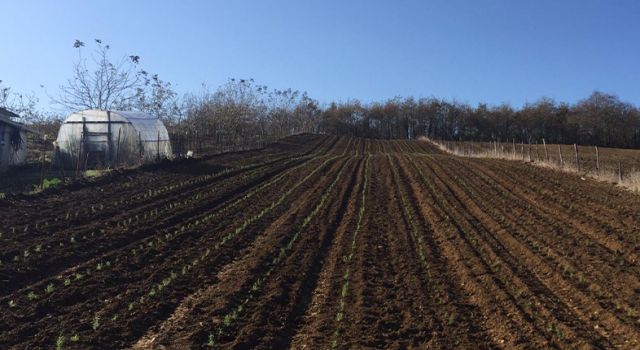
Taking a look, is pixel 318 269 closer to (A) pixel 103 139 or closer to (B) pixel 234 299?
(B) pixel 234 299

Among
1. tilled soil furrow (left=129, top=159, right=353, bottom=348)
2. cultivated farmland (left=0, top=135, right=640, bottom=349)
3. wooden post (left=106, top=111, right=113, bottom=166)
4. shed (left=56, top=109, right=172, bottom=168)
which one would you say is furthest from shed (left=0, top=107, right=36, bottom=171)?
tilled soil furrow (left=129, top=159, right=353, bottom=348)

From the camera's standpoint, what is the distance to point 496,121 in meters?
83.4

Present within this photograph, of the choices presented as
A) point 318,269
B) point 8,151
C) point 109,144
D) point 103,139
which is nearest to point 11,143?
point 8,151

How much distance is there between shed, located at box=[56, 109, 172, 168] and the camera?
26.1m

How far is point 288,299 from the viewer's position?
830 centimetres

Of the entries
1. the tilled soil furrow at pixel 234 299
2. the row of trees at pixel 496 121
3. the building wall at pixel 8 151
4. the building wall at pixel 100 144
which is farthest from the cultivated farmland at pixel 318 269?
the row of trees at pixel 496 121

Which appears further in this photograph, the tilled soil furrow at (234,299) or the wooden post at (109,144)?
the wooden post at (109,144)

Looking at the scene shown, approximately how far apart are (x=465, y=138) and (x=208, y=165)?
66.7 m

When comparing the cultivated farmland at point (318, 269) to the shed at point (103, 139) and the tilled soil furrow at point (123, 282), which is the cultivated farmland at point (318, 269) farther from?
the shed at point (103, 139)

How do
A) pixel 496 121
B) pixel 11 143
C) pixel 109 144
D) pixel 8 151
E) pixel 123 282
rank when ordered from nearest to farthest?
pixel 123 282
pixel 8 151
pixel 11 143
pixel 109 144
pixel 496 121

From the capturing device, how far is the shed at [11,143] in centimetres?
2478

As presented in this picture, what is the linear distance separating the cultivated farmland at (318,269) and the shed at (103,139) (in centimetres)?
820

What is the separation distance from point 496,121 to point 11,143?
72.7 metres

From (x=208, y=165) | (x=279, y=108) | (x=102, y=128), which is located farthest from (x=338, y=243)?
(x=279, y=108)
